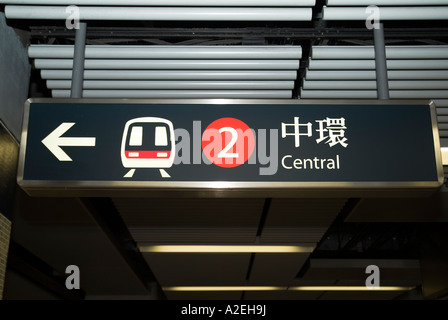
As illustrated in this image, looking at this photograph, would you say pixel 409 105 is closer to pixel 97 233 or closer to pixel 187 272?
pixel 97 233

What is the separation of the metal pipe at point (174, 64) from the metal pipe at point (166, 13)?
0.47 metres

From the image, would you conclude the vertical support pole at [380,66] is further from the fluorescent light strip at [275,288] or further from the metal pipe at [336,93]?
the fluorescent light strip at [275,288]

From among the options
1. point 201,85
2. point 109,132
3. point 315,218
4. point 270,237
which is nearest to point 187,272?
point 270,237

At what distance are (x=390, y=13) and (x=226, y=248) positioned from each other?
4867 millimetres

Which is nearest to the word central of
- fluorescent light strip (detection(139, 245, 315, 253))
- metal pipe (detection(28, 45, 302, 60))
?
metal pipe (detection(28, 45, 302, 60))

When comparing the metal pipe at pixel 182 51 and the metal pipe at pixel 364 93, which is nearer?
the metal pipe at pixel 182 51

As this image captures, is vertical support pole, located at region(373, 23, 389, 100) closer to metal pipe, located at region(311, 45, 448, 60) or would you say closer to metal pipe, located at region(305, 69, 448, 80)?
metal pipe, located at region(311, 45, 448, 60)

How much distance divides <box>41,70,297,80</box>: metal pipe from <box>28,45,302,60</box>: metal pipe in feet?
0.61

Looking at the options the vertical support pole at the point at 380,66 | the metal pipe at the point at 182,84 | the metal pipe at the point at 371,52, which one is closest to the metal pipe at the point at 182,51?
the metal pipe at the point at 371,52

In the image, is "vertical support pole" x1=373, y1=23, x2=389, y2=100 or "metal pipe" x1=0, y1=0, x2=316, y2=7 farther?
"metal pipe" x1=0, y1=0, x2=316, y2=7

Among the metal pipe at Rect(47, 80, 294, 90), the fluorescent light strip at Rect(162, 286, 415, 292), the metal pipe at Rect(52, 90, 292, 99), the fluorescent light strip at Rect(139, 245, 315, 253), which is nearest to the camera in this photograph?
the metal pipe at Rect(47, 80, 294, 90)

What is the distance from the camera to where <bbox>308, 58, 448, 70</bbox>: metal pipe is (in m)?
3.83

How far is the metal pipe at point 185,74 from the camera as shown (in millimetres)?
3908

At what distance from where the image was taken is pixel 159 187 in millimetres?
2541
